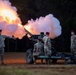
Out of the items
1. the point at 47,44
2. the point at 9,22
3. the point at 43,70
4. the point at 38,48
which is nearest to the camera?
the point at 43,70

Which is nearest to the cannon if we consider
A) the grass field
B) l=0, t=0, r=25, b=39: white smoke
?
l=0, t=0, r=25, b=39: white smoke

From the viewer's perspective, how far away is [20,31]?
98.8 feet

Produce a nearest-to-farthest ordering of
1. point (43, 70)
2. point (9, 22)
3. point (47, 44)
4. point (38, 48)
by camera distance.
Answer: point (43, 70)
point (47, 44)
point (38, 48)
point (9, 22)

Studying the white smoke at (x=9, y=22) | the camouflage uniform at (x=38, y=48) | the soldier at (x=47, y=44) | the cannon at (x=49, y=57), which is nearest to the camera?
the soldier at (x=47, y=44)

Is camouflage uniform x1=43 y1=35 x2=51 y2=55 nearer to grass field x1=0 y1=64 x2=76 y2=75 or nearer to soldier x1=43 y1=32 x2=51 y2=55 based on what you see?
soldier x1=43 y1=32 x2=51 y2=55

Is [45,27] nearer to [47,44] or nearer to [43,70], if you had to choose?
[47,44]

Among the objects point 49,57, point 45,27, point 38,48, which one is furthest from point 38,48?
point 45,27

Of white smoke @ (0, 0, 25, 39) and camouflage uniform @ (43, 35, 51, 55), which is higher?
white smoke @ (0, 0, 25, 39)

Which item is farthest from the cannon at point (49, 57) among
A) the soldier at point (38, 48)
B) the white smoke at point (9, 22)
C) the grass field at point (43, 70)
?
the grass field at point (43, 70)

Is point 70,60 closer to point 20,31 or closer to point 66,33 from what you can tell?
point 20,31

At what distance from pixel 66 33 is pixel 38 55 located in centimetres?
1790

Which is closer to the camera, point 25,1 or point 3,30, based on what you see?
point 3,30

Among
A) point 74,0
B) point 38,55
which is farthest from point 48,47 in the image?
point 74,0

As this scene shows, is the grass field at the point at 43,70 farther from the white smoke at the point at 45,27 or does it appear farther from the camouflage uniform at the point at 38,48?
the white smoke at the point at 45,27
